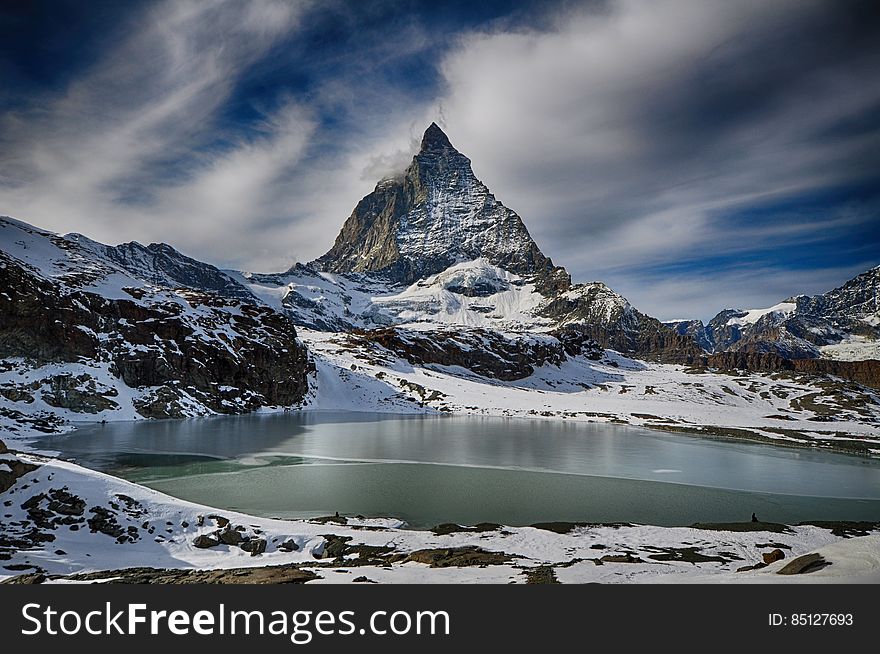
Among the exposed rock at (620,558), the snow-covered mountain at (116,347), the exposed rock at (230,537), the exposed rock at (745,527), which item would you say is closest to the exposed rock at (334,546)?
the exposed rock at (230,537)

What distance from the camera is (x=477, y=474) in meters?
30.7

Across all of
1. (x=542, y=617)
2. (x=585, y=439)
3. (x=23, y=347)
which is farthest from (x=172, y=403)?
(x=542, y=617)

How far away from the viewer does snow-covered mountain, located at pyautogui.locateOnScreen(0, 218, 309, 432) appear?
58094mm

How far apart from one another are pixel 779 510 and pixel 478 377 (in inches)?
4921

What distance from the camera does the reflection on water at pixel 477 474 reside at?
22328mm

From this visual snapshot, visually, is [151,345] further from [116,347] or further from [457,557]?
[457,557]

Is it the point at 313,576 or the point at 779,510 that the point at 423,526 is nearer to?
the point at 313,576

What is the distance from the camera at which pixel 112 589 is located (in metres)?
5.69

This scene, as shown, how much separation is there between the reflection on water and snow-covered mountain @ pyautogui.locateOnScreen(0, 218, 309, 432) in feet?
32.8

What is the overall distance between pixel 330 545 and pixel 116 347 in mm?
69083

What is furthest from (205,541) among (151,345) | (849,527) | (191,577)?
(151,345)

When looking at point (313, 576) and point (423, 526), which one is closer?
point (313, 576)

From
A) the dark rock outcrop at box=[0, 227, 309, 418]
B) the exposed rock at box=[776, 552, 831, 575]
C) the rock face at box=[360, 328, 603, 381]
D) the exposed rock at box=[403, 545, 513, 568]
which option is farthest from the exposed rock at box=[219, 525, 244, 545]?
the rock face at box=[360, 328, 603, 381]

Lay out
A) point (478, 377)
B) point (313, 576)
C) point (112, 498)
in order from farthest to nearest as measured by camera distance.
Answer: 1. point (478, 377)
2. point (112, 498)
3. point (313, 576)
